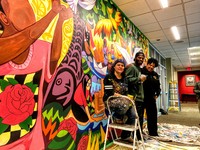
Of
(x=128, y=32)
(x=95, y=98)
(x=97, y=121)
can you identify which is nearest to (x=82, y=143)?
(x=97, y=121)

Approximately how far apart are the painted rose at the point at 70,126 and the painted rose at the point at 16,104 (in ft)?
1.60

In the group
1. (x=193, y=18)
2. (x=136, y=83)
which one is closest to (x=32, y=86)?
(x=136, y=83)

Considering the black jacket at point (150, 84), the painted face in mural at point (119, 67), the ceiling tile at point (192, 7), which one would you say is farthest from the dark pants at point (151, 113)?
the ceiling tile at point (192, 7)

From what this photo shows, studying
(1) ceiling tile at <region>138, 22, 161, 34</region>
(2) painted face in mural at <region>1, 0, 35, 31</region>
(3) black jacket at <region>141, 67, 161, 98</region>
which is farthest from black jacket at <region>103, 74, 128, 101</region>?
(1) ceiling tile at <region>138, 22, 161, 34</region>

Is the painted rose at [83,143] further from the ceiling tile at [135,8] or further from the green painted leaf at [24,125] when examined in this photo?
the ceiling tile at [135,8]

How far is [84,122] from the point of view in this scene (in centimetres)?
227

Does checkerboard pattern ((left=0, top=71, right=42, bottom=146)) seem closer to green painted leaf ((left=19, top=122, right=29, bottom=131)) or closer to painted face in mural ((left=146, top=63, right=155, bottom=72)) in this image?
green painted leaf ((left=19, top=122, right=29, bottom=131))

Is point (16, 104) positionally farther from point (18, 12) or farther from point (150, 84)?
point (150, 84)

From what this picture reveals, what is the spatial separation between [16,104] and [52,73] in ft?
1.75

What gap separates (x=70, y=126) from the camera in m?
2.02

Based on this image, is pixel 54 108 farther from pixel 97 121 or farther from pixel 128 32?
pixel 128 32

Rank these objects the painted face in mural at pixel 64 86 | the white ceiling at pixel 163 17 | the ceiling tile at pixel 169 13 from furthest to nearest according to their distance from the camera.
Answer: the ceiling tile at pixel 169 13
the white ceiling at pixel 163 17
the painted face in mural at pixel 64 86

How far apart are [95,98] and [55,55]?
1.01 metres

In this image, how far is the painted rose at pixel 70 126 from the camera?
6.30 feet
